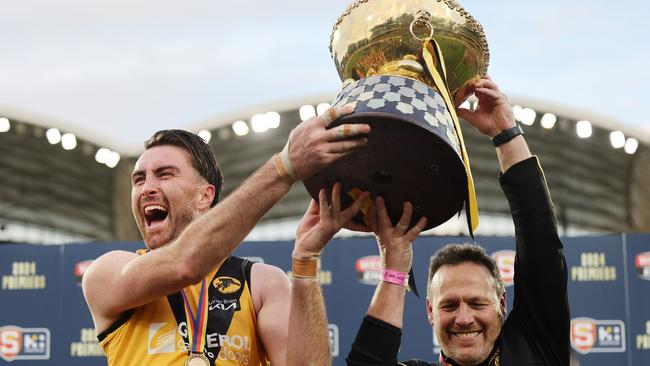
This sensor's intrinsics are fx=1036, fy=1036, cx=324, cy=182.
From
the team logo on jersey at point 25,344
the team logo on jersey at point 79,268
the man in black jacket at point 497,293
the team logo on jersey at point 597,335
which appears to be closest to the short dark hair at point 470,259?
the man in black jacket at point 497,293

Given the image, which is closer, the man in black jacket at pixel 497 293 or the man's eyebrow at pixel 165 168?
the man in black jacket at pixel 497 293

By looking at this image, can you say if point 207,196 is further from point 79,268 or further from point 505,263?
A: point 79,268

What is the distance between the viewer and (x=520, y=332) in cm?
407

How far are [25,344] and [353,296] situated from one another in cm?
368

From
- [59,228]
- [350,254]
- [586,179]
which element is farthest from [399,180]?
[59,228]

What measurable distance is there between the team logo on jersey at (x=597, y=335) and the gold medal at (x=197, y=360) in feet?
25.9

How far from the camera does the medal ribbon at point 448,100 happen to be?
11.5 ft

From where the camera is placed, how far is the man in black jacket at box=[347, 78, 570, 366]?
3811 millimetres

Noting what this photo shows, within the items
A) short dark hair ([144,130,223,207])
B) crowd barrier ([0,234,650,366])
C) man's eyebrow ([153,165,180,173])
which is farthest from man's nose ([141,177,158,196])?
crowd barrier ([0,234,650,366])

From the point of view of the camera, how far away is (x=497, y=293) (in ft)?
14.1

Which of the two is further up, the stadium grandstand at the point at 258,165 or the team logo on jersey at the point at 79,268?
the stadium grandstand at the point at 258,165

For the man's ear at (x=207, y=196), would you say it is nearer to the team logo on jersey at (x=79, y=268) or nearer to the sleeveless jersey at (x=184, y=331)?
the sleeveless jersey at (x=184, y=331)

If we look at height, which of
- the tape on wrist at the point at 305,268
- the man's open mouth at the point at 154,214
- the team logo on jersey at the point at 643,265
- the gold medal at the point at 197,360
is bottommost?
the gold medal at the point at 197,360

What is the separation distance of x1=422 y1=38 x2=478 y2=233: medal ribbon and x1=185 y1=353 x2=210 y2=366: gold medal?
105cm
